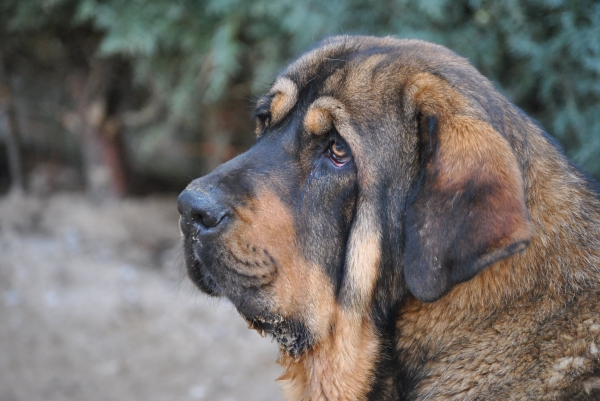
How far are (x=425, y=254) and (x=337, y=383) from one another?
827 mm

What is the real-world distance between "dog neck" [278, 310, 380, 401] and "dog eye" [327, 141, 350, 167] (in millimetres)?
692

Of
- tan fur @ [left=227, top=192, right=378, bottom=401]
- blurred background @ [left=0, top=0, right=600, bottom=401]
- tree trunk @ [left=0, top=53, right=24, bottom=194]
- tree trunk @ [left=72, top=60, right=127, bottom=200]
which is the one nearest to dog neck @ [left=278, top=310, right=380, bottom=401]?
tan fur @ [left=227, top=192, right=378, bottom=401]

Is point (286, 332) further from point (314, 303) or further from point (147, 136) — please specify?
point (147, 136)

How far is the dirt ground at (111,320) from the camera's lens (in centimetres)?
523

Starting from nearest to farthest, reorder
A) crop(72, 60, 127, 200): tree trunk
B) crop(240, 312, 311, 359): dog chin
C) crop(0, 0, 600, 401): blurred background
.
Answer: crop(240, 312, 311, 359): dog chin
crop(0, 0, 600, 401): blurred background
crop(72, 60, 127, 200): tree trunk

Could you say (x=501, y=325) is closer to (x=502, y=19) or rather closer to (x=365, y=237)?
(x=365, y=237)

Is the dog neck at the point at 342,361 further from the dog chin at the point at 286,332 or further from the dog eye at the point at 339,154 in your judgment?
the dog eye at the point at 339,154

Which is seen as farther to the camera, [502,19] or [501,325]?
[502,19]

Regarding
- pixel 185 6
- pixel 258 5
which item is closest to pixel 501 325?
pixel 258 5

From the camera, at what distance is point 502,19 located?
16.0ft

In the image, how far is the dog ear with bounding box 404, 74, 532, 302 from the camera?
2213mm

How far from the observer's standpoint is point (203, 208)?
2637 millimetres

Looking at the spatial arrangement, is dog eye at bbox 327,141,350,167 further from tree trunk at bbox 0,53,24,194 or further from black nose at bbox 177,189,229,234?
tree trunk at bbox 0,53,24,194

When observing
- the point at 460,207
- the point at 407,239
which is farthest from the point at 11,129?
the point at 460,207
